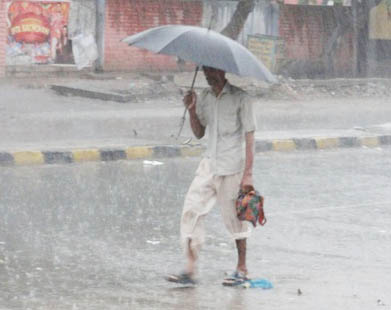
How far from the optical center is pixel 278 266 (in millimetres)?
8789

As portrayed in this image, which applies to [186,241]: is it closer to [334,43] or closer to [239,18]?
[239,18]

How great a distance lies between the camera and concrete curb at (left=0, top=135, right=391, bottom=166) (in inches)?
550

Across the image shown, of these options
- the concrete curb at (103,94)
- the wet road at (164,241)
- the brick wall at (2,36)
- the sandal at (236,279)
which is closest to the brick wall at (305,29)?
the concrete curb at (103,94)

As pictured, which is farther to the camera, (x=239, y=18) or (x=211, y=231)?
(x=239, y=18)

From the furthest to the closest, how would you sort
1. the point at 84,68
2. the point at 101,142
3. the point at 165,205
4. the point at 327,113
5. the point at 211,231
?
the point at 84,68 < the point at 327,113 < the point at 101,142 < the point at 165,205 < the point at 211,231

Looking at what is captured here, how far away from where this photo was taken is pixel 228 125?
26.3ft

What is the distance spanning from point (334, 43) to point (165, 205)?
1811cm

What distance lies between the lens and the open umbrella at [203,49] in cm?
760

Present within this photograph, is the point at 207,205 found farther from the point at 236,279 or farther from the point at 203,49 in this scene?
the point at 203,49

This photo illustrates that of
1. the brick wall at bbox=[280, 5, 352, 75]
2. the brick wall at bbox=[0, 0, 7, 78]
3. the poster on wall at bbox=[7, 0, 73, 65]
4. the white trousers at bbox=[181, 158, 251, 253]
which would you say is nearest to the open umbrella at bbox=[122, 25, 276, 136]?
the white trousers at bbox=[181, 158, 251, 253]

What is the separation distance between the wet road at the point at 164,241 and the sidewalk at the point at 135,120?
806mm

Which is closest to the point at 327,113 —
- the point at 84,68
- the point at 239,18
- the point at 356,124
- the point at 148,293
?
the point at 356,124

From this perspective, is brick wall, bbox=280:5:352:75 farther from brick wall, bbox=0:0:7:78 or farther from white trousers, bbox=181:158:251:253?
white trousers, bbox=181:158:251:253

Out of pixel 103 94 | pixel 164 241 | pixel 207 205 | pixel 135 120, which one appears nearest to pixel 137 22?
pixel 103 94
